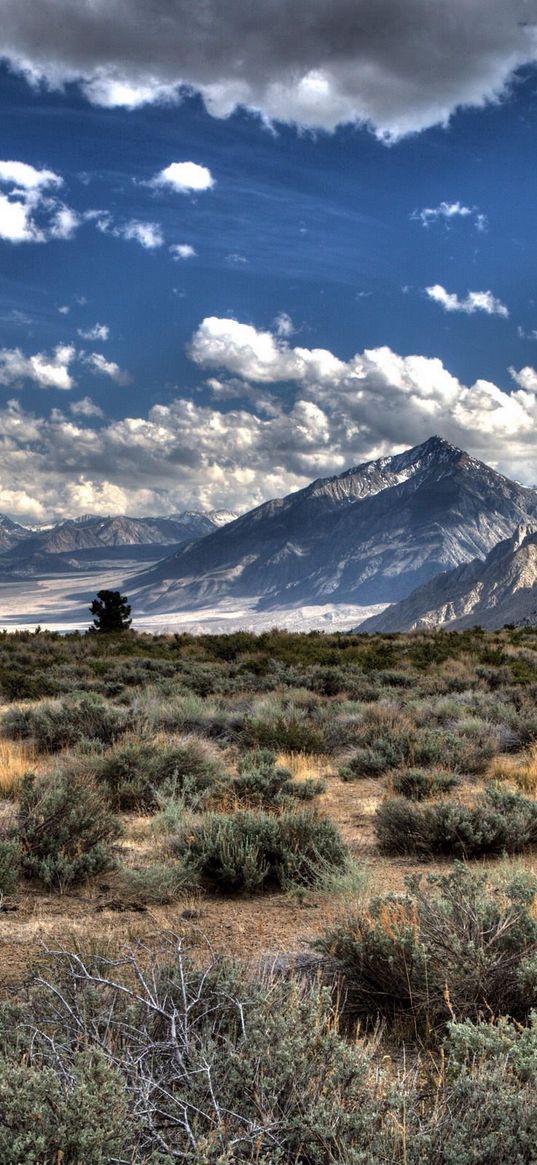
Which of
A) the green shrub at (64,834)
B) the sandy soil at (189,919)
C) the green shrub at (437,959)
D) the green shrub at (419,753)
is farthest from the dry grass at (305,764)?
the green shrub at (437,959)

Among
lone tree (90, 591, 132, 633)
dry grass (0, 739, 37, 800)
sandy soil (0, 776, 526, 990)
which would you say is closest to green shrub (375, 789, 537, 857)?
sandy soil (0, 776, 526, 990)

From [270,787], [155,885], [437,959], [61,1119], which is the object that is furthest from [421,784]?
[61,1119]

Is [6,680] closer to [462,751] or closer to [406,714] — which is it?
[406,714]

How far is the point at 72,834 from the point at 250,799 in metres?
2.38

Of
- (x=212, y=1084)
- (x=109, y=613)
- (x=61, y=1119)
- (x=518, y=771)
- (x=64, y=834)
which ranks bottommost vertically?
(x=518, y=771)

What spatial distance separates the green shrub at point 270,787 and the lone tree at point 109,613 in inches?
993

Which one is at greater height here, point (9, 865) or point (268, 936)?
point (9, 865)

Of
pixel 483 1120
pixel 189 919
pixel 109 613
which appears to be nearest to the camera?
pixel 483 1120

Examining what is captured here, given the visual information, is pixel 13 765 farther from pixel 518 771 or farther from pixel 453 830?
pixel 518 771

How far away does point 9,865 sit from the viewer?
6.02 metres

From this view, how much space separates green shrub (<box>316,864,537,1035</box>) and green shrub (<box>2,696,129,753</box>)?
761cm

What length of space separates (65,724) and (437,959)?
8.95m

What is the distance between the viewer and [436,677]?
1911 centimetres

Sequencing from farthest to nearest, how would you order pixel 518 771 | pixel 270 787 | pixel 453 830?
1. pixel 518 771
2. pixel 270 787
3. pixel 453 830
